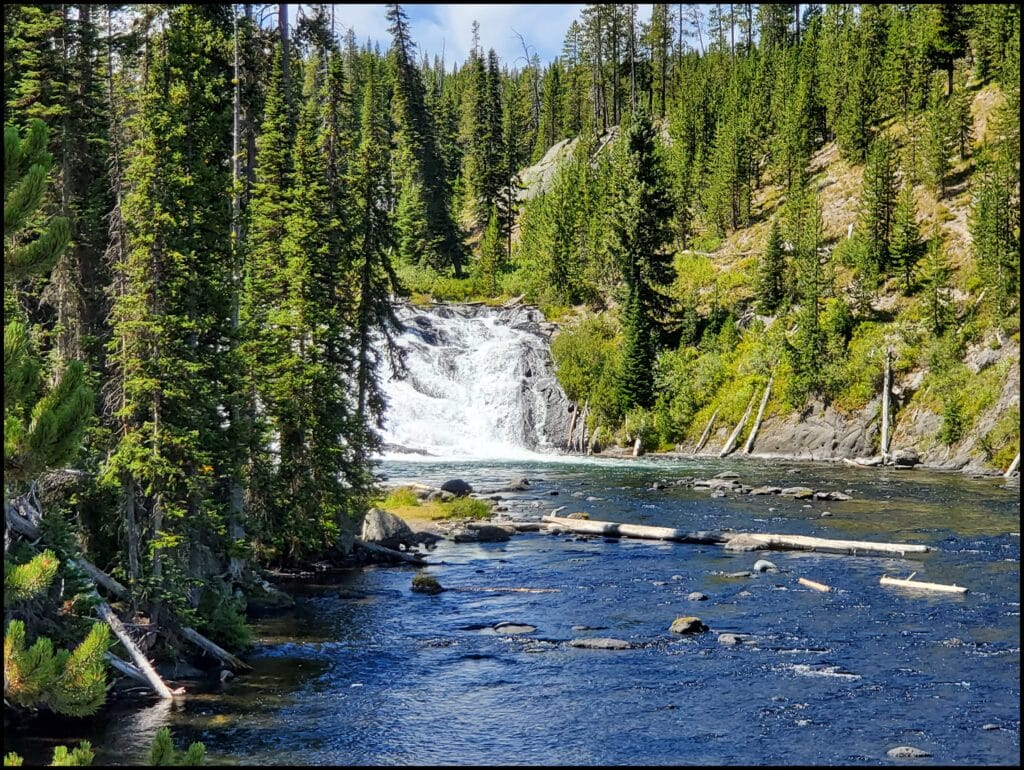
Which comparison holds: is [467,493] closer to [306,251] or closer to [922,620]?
[306,251]

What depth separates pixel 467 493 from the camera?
40.0 m

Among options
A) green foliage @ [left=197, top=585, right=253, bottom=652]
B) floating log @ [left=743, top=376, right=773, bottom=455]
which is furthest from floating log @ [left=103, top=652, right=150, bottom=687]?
floating log @ [left=743, top=376, right=773, bottom=455]

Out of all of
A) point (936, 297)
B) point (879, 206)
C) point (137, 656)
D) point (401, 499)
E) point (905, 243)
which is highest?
point (879, 206)

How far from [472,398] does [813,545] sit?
32539mm

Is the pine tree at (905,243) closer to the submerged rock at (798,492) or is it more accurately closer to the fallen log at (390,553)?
the submerged rock at (798,492)

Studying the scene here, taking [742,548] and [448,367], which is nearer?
[742,548]

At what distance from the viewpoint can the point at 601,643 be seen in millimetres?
19906

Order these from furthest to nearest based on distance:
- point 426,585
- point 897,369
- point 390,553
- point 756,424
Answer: point 756,424, point 897,369, point 390,553, point 426,585

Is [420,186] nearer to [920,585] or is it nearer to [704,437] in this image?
[704,437]

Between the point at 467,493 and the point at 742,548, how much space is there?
14188 millimetres

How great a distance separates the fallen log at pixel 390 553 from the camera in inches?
1144

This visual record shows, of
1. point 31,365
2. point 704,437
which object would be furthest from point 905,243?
point 31,365

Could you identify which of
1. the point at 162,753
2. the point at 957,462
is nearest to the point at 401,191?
the point at 957,462

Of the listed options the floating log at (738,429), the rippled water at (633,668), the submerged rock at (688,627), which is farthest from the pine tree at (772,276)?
the submerged rock at (688,627)
